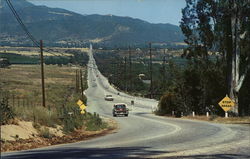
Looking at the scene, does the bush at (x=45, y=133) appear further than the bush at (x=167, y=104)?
No

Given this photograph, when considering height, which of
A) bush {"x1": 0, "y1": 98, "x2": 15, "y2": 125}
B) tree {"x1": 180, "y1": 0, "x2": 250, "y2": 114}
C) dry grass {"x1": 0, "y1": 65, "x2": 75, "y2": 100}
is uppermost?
tree {"x1": 180, "y1": 0, "x2": 250, "y2": 114}

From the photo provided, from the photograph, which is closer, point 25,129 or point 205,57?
point 25,129

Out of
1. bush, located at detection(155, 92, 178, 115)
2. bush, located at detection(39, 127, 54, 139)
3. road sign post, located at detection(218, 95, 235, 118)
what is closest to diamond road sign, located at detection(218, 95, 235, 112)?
road sign post, located at detection(218, 95, 235, 118)

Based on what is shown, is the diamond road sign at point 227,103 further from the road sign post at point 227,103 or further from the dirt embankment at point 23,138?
the dirt embankment at point 23,138

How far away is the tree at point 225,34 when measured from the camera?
38.0 meters

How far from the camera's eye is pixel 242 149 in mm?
14727

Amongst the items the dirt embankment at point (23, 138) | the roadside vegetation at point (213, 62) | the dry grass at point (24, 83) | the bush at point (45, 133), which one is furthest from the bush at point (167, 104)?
the dirt embankment at point (23, 138)

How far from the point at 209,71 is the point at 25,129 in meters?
27.2

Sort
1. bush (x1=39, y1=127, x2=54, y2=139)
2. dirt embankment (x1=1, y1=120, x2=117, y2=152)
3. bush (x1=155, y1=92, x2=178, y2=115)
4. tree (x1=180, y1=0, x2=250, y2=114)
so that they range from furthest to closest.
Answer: bush (x1=155, y1=92, x2=178, y2=115) < tree (x1=180, y1=0, x2=250, y2=114) < bush (x1=39, y1=127, x2=54, y2=139) < dirt embankment (x1=1, y1=120, x2=117, y2=152)

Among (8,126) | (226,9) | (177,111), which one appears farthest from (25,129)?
(177,111)

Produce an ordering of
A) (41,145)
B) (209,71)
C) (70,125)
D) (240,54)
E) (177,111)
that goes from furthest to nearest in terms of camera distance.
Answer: (177,111)
(209,71)
(240,54)
(70,125)
(41,145)

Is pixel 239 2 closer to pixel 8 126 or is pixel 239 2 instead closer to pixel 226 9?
pixel 226 9

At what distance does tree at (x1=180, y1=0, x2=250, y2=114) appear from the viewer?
38031 mm

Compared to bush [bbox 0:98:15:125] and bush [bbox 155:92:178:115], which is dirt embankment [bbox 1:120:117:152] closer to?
bush [bbox 0:98:15:125]
